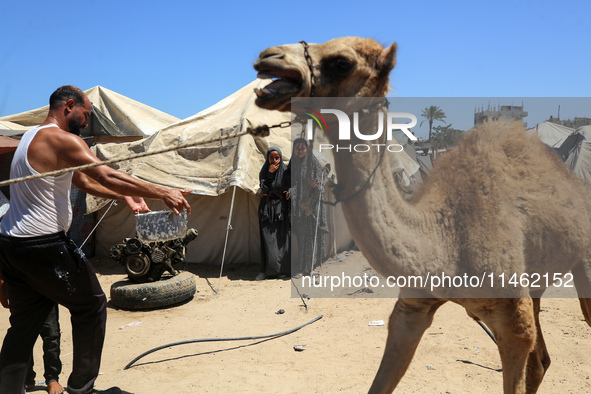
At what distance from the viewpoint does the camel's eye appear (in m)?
2.33

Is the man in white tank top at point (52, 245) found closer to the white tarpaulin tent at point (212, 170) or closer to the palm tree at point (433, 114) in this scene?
the palm tree at point (433, 114)

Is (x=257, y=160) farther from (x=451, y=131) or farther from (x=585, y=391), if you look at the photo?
(x=585, y=391)

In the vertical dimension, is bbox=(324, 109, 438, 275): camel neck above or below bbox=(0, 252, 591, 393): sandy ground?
above

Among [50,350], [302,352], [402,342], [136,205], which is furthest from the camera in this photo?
[302,352]

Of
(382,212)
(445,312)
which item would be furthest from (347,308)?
(382,212)

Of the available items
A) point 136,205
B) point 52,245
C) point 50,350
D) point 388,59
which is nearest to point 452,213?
point 388,59

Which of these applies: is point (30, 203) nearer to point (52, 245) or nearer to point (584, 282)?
point (52, 245)

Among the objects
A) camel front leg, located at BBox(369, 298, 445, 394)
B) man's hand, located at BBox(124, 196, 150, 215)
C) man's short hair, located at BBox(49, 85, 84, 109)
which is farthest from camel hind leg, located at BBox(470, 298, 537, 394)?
man's short hair, located at BBox(49, 85, 84, 109)

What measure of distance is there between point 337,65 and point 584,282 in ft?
8.26

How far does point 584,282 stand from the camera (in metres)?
3.40

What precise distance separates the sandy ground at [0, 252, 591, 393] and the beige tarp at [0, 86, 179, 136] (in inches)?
236

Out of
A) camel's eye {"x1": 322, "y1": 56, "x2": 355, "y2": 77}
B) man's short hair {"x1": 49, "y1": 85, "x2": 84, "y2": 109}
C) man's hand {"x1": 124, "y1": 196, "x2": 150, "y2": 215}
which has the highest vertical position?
camel's eye {"x1": 322, "y1": 56, "x2": 355, "y2": 77}

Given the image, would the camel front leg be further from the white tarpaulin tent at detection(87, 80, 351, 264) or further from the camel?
the white tarpaulin tent at detection(87, 80, 351, 264)

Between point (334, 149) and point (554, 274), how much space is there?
1.90 m
